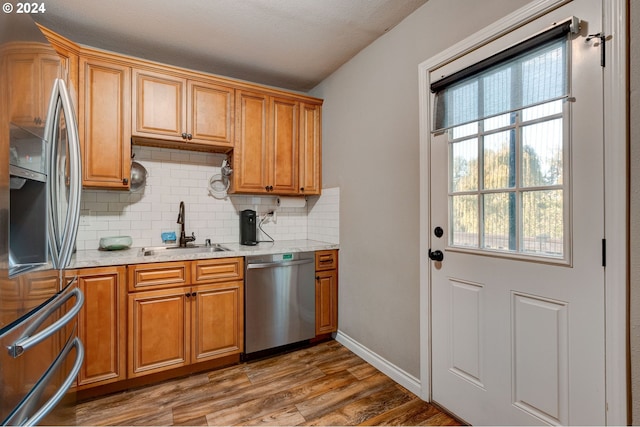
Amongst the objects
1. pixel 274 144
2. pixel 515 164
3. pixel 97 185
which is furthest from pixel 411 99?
pixel 97 185

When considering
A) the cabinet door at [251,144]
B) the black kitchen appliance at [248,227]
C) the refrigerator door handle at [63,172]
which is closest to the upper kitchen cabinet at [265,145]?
the cabinet door at [251,144]

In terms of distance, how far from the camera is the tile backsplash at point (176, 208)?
8.05 feet

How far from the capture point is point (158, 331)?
6.90 ft

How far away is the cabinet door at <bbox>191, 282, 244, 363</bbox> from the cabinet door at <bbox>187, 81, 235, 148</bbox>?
1.25 m

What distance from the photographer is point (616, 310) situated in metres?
1.11

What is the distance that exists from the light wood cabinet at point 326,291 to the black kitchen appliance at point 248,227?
651mm

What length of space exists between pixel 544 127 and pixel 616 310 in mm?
789

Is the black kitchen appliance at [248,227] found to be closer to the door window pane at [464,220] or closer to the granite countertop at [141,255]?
the granite countertop at [141,255]

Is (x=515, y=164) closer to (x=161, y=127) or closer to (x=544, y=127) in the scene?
(x=544, y=127)

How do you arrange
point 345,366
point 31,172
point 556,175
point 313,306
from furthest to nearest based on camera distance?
point 313,306
point 345,366
point 556,175
point 31,172

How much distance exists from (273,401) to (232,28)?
259cm
